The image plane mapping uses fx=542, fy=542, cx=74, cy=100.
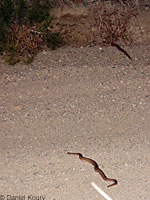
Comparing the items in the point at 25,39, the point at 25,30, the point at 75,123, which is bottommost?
the point at 75,123

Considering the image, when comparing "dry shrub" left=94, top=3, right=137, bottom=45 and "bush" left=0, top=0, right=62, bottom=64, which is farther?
"dry shrub" left=94, top=3, right=137, bottom=45

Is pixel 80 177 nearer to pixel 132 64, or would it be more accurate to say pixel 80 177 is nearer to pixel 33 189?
pixel 33 189

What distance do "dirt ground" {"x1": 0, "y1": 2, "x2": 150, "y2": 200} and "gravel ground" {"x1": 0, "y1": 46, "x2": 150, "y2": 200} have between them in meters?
0.01

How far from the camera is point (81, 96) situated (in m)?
7.23

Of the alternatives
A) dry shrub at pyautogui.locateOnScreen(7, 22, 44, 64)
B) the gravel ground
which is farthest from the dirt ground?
dry shrub at pyautogui.locateOnScreen(7, 22, 44, 64)

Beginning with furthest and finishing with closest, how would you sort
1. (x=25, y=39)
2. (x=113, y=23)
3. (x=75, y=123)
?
(x=113, y=23)
(x=25, y=39)
(x=75, y=123)

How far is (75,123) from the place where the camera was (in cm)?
666

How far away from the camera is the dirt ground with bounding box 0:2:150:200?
5.50m

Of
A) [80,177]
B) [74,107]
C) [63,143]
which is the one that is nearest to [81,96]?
[74,107]

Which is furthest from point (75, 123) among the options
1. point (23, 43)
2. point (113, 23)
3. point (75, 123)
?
point (113, 23)

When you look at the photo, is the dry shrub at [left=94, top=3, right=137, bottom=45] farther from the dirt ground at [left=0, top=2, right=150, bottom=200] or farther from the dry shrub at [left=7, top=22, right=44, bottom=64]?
the dry shrub at [left=7, top=22, right=44, bottom=64]

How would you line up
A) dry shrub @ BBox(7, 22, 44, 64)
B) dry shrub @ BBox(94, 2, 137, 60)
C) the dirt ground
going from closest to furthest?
the dirt ground → dry shrub @ BBox(7, 22, 44, 64) → dry shrub @ BBox(94, 2, 137, 60)

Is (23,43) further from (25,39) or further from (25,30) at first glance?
(25,30)

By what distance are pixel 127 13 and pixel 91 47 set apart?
0.87 meters
